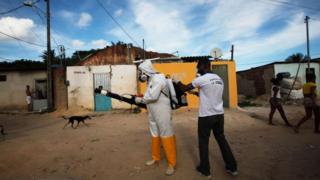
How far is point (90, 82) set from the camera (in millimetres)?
14867

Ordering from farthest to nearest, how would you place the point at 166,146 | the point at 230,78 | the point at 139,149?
the point at 230,78
the point at 139,149
the point at 166,146

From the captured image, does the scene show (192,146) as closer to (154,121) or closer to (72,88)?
(154,121)

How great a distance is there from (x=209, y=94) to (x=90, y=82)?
12.1 metres

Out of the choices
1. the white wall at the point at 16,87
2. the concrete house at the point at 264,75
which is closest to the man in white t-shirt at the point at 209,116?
the white wall at the point at 16,87

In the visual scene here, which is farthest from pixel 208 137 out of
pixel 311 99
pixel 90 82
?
pixel 90 82

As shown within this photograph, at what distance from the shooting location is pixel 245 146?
5391 millimetres

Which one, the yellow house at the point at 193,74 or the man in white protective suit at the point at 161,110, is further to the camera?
the yellow house at the point at 193,74

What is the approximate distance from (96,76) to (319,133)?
37.5 feet

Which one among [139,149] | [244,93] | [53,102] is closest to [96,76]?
[53,102]

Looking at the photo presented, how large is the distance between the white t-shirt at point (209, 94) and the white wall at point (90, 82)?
1115 centimetres

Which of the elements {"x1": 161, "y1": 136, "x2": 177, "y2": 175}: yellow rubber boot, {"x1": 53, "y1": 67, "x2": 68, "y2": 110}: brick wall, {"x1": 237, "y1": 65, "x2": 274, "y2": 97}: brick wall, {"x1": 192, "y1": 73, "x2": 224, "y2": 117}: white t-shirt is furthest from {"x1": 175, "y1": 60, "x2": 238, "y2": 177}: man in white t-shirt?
{"x1": 237, "y1": 65, "x2": 274, "y2": 97}: brick wall

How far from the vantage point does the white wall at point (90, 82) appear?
48.4ft

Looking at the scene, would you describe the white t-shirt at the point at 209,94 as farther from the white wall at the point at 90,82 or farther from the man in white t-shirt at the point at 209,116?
the white wall at the point at 90,82

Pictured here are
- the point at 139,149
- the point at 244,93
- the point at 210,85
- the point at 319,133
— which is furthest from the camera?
the point at 244,93
